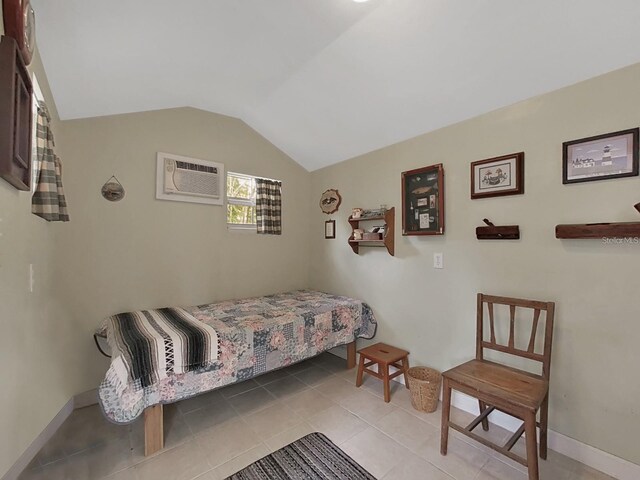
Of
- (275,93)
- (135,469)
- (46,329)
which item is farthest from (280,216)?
(135,469)

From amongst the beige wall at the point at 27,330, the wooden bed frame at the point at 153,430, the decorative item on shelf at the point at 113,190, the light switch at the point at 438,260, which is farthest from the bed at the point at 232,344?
Result: the decorative item on shelf at the point at 113,190

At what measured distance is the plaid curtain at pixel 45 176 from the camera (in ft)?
5.20

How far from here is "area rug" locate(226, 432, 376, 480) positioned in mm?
1544

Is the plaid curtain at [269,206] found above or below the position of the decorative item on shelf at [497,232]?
above

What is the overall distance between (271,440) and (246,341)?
65cm

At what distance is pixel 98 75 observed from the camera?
1.82 m

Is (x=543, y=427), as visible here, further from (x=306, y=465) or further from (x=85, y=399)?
(x=85, y=399)

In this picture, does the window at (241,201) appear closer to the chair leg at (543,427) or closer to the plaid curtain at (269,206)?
the plaid curtain at (269,206)

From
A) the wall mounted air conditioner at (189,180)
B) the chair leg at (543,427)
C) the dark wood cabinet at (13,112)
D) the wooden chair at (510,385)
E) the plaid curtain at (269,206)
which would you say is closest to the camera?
the dark wood cabinet at (13,112)

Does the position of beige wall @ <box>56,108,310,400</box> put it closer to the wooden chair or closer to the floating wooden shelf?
the wooden chair

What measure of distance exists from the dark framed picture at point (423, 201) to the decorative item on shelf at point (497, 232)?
0.30 m

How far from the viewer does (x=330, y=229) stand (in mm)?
3361

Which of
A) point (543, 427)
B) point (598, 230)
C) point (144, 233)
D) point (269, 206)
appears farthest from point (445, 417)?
point (144, 233)

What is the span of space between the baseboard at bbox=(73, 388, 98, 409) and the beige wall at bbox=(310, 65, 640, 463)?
2542mm
